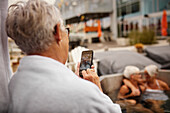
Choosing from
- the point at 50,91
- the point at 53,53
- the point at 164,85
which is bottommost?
the point at 164,85

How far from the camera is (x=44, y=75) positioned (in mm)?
602

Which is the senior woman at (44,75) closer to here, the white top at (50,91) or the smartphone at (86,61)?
the white top at (50,91)

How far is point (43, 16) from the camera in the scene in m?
0.62

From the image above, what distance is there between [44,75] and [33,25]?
17cm

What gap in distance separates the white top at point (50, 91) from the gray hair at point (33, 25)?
50 mm

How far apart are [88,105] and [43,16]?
0.32 m

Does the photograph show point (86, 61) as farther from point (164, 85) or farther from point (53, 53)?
point (164, 85)

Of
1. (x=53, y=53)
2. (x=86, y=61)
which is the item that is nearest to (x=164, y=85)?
(x=86, y=61)

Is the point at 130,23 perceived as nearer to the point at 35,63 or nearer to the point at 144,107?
the point at 144,107

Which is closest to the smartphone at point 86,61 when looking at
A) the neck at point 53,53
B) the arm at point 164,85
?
the neck at point 53,53

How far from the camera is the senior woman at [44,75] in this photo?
0.58 metres

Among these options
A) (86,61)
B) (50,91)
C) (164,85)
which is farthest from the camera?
(164,85)

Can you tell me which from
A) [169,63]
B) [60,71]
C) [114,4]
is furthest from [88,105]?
[114,4]

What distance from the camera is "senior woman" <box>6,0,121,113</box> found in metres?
0.58
